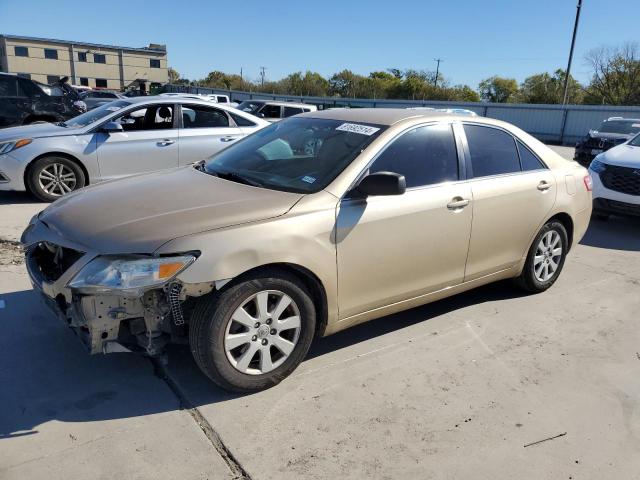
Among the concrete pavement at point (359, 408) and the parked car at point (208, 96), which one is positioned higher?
the parked car at point (208, 96)

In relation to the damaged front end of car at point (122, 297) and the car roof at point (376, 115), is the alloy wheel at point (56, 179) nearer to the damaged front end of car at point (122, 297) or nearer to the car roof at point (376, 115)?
the car roof at point (376, 115)

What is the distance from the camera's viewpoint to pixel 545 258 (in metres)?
4.78

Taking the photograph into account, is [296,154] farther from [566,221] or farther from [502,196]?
[566,221]

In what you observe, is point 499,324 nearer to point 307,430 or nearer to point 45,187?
point 307,430

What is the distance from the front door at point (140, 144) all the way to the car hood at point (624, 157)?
6.44 metres

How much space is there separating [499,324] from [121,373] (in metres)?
2.85

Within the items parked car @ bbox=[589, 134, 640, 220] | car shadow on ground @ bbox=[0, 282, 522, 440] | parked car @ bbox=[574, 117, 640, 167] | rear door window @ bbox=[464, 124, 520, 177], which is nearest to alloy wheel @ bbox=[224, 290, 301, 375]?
car shadow on ground @ bbox=[0, 282, 522, 440]

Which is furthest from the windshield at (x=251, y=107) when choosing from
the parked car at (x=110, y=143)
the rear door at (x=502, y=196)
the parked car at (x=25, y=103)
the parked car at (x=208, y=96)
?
the rear door at (x=502, y=196)

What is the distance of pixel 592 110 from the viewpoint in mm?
29406

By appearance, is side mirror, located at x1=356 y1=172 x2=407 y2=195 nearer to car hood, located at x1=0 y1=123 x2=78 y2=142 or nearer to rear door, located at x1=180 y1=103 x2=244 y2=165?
rear door, located at x1=180 y1=103 x2=244 y2=165

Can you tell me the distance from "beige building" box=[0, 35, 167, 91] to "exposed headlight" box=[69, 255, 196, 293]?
238 ft

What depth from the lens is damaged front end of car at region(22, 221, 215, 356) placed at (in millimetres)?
2688

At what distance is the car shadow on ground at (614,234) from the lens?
6.92 metres

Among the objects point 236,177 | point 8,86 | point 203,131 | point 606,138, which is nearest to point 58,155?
point 203,131
